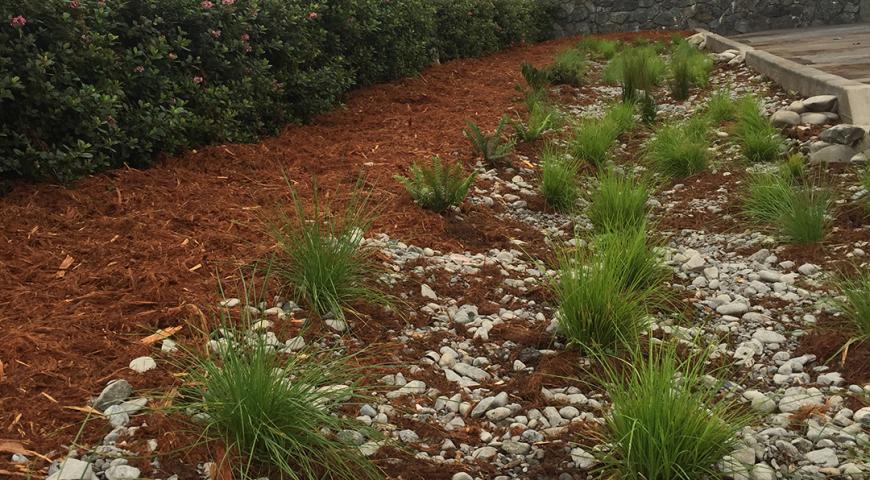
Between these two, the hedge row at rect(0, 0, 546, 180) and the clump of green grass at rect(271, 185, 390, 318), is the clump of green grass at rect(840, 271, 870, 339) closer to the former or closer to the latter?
the clump of green grass at rect(271, 185, 390, 318)

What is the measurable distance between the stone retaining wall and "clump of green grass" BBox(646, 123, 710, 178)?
400 inches

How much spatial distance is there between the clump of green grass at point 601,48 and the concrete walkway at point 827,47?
6.15 feet

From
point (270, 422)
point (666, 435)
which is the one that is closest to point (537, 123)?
point (666, 435)

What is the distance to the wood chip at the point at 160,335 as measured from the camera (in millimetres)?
2525

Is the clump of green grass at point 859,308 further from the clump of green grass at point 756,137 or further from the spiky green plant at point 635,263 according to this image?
the clump of green grass at point 756,137

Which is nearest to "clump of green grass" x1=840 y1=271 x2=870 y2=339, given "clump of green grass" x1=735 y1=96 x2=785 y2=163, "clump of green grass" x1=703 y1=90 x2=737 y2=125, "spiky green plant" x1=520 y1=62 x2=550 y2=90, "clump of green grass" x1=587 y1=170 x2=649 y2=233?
"clump of green grass" x1=587 y1=170 x2=649 y2=233

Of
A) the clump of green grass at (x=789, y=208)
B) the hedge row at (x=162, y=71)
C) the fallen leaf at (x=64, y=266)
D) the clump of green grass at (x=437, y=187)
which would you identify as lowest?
the clump of green grass at (x=789, y=208)

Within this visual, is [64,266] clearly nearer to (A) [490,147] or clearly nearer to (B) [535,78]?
(A) [490,147]

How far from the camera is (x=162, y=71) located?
4.63m

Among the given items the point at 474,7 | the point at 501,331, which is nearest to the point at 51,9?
the point at 501,331

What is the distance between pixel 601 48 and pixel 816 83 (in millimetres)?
5527

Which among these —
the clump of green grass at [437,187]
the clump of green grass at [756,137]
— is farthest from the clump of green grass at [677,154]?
the clump of green grass at [437,187]

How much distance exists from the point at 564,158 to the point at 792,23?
11341 mm

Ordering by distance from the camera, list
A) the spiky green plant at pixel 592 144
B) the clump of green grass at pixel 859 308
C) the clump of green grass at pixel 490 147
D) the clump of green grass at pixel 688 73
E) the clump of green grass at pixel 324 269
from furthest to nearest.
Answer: the clump of green grass at pixel 688 73 < the spiky green plant at pixel 592 144 < the clump of green grass at pixel 490 147 < the clump of green grass at pixel 324 269 < the clump of green grass at pixel 859 308
